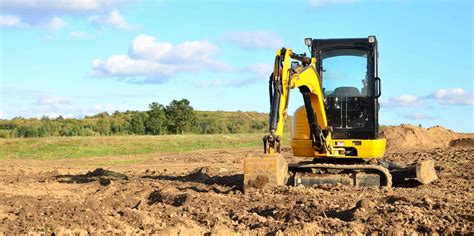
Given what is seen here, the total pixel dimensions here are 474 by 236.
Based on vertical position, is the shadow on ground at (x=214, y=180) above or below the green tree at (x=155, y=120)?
below

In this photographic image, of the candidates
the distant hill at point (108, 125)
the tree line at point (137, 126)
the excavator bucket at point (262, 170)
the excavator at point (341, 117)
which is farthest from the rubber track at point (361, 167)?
the tree line at point (137, 126)

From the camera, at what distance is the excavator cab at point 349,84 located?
47.1 feet

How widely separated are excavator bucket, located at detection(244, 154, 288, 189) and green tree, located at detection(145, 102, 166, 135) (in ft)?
142

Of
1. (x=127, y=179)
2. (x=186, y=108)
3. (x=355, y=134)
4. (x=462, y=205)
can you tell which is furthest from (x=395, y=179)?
(x=186, y=108)

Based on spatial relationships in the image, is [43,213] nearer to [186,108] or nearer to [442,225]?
[442,225]

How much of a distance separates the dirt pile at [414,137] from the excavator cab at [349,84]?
63.9 ft

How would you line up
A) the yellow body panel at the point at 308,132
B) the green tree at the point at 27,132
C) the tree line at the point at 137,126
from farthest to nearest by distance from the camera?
the tree line at the point at 137,126, the green tree at the point at 27,132, the yellow body panel at the point at 308,132

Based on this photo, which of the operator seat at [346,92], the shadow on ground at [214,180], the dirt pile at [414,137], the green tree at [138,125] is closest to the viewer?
the shadow on ground at [214,180]

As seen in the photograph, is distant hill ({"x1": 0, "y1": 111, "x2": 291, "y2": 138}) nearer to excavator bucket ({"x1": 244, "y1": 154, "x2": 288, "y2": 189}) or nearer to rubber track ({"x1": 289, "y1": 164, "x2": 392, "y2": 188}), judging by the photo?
rubber track ({"x1": 289, "y1": 164, "x2": 392, "y2": 188})

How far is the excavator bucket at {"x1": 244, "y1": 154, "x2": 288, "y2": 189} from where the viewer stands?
12.3 metres

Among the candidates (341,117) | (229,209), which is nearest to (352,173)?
(341,117)

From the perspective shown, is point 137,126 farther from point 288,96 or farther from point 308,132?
point 288,96

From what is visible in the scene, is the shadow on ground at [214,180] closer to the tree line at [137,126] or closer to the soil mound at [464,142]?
the soil mound at [464,142]

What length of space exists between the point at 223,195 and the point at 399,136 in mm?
24969
